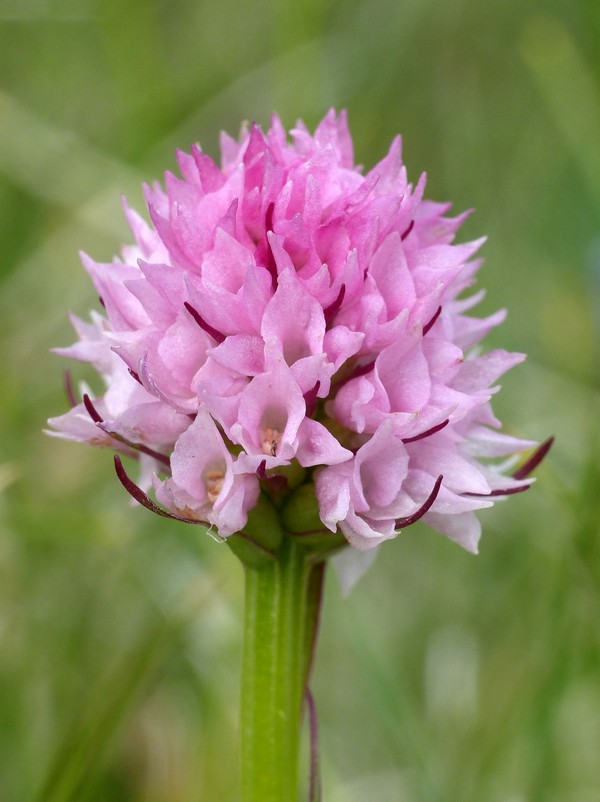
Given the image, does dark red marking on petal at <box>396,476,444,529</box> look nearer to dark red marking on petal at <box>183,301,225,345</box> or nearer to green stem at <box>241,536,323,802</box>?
green stem at <box>241,536,323,802</box>

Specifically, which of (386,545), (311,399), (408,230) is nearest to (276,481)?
(311,399)

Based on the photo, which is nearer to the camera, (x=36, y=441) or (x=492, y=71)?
(x=36, y=441)

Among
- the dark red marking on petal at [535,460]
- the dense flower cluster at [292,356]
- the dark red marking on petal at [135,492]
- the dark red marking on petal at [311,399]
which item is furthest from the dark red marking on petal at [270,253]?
the dark red marking on petal at [535,460]

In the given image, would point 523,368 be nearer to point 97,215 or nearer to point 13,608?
point 97,215

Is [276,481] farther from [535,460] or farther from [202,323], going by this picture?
[535,460]

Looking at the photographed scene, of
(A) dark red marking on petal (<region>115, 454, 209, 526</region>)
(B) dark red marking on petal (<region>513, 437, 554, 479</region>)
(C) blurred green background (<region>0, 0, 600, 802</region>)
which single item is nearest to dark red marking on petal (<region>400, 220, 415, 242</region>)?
(B) dark red marking on petal (<region>513, 437, 554, 479</region>)

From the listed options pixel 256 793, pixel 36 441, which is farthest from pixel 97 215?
pixel 256 793
